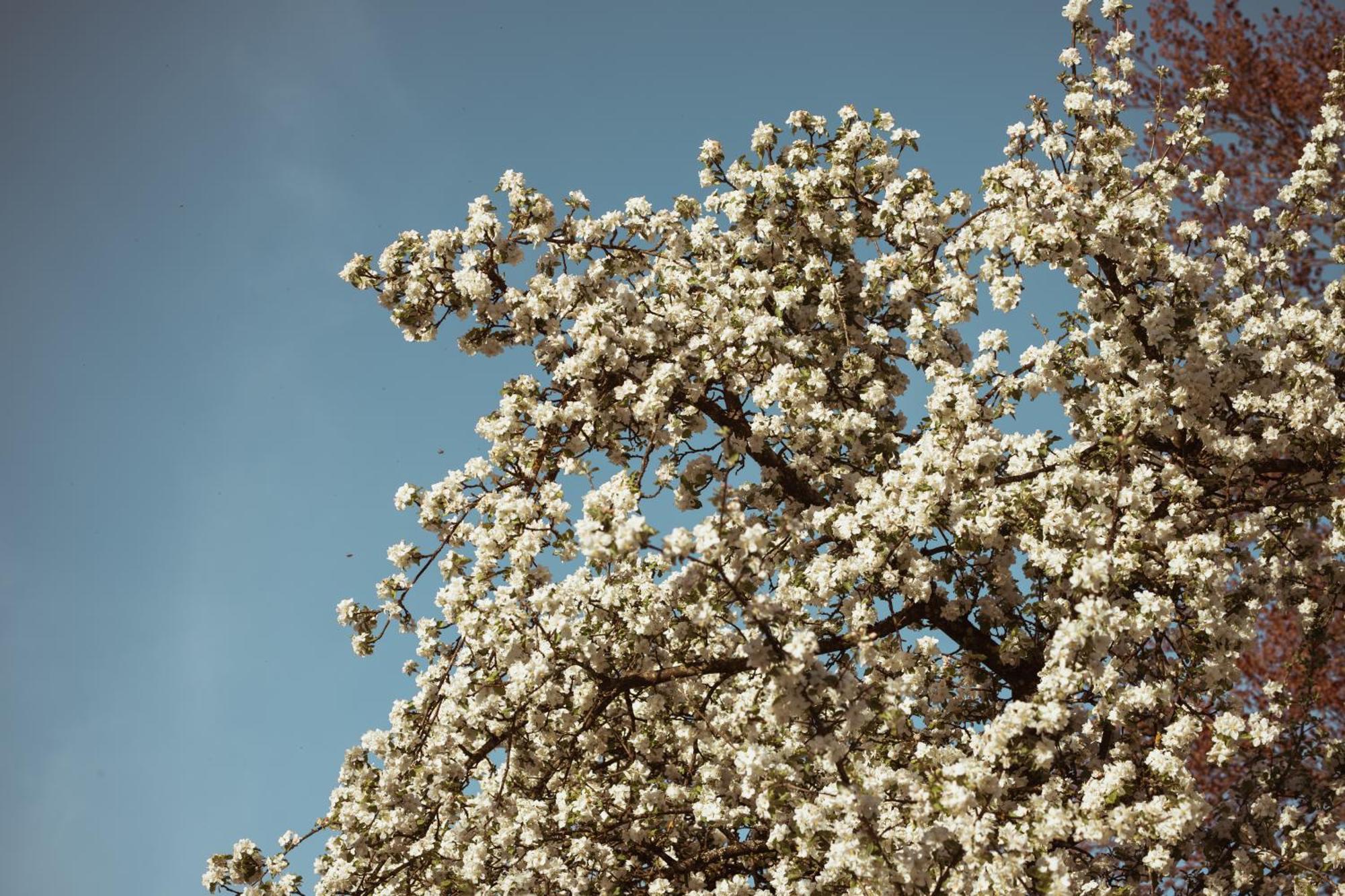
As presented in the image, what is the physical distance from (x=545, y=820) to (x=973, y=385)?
5.85m

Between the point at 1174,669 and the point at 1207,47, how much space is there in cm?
2391

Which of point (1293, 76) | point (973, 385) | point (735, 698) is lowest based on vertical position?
point (735, 698)

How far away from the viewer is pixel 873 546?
952 centimetres

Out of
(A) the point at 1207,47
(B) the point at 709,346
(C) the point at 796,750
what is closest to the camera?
(C) the point at 796,750

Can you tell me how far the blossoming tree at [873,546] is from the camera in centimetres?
898

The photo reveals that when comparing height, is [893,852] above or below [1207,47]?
below

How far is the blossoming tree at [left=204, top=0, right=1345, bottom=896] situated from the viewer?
8.98 m

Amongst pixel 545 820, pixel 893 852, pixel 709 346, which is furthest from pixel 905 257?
pixel 545 820

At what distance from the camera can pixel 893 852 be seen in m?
8.19

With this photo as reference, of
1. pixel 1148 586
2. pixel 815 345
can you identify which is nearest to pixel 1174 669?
pixel 1148 586

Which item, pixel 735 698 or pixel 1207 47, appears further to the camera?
pixel 1207 47

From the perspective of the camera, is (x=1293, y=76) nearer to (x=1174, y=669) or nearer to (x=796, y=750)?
(x=1174, y=669)

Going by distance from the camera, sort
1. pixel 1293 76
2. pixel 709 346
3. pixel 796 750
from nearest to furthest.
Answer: pixel 796 750 → pixel 709 346 → pixel 1293 76

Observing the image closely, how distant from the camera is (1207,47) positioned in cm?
2819
